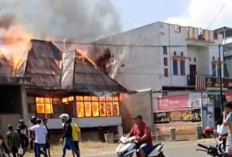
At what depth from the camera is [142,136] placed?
10594 millimetres

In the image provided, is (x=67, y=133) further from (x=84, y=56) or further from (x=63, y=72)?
(x=84, y=56)

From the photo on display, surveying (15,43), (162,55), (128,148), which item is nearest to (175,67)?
(162,55)

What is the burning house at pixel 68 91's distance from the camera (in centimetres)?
3341

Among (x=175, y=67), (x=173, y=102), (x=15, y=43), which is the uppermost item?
(x=15, y=43)

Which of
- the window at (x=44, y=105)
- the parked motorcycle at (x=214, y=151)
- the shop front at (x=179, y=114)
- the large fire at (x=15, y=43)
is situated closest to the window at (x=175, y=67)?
the shop front at (x=179, y=114)

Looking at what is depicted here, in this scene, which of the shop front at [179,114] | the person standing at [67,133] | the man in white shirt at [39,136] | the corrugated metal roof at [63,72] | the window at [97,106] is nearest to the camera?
the man in white shirt at [39,136]

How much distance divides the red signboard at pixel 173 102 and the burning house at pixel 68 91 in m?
3.23

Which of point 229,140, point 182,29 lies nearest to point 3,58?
point 182,29

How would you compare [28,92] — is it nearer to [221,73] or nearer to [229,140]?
[221,73]

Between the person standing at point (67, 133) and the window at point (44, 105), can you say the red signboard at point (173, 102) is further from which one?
the person standing at point (67, 133)

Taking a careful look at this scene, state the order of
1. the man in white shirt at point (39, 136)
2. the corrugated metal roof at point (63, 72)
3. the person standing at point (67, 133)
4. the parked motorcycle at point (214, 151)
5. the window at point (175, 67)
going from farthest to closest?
the window at point (175, 67) < the corrugated metal roof at point (63, 72) < the person standing at point (67, 133) < the man in white shirt at point (39, 136) < the parked motorcycle at point (214, 151)

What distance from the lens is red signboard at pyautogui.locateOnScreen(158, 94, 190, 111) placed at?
115 ft

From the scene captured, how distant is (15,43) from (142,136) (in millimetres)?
27063

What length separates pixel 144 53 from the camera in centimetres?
3969
